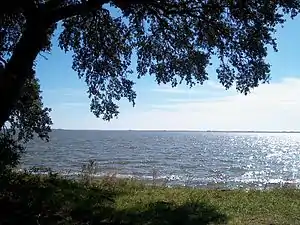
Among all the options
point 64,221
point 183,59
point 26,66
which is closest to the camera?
point 64,221

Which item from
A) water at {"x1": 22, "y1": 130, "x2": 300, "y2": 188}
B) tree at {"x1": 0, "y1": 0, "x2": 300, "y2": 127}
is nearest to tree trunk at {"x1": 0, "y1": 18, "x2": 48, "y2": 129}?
tree at {"x1": 0, "y1": 0, "x2": 300, "y2": 127}

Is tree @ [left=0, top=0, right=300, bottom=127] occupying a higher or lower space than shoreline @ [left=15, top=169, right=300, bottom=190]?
higher

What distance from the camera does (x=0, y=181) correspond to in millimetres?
11891

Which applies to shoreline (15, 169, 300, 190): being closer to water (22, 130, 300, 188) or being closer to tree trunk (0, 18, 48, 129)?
water (22, 130, 300, 188)

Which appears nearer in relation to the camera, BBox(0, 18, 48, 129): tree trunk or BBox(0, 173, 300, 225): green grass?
BBox(0, 173, 300, 225): green grass

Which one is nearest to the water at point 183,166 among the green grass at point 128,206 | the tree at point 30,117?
the tree at point 30,117

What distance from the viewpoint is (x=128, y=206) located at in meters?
11.6

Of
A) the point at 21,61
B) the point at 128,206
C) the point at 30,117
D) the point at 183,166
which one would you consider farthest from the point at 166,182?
the point at 183,166

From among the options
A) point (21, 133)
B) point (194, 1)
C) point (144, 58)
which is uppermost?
point (194, 1)

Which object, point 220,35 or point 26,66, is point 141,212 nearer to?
point 26,66

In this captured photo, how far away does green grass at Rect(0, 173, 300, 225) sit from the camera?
980cm

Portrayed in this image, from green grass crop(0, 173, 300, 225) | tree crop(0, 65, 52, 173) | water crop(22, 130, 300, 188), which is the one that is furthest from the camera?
water crop(22, 130, 300, 188)

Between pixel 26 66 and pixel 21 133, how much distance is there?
6931 mm

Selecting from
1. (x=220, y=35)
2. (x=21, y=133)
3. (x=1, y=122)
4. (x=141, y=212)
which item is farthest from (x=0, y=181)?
(x=220, y=35)
